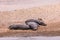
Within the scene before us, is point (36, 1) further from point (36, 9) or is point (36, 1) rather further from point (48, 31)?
point (48, 31)

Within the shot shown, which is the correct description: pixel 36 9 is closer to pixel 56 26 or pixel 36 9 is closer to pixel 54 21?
pixel 54 21

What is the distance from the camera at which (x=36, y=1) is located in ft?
22.8

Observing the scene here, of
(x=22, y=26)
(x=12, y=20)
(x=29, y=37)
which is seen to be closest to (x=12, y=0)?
(x=12, y=20)

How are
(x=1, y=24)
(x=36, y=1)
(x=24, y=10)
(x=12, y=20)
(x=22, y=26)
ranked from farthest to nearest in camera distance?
Answer: (x=36, y=1), (x=24, y=10), (x=12, y=20), (x=1, y=24), (x=22, y=26)

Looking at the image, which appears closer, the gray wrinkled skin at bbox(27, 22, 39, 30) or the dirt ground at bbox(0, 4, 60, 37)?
the dirt ground at bbox(0, 4, 60, 37)

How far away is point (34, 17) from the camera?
4.94 meters

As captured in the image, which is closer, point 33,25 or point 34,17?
point 33,25

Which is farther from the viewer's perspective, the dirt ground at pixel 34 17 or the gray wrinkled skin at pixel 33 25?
the gray wrinkled skin at pixel 33 25

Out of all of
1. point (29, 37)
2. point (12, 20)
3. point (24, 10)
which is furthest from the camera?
point (24, 10)

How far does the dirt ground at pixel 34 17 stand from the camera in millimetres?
3789

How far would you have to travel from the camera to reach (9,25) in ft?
14.0

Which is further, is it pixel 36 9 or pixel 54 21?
pixel 36 9

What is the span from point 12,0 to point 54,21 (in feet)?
9.64

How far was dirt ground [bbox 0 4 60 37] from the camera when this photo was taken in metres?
3.79
